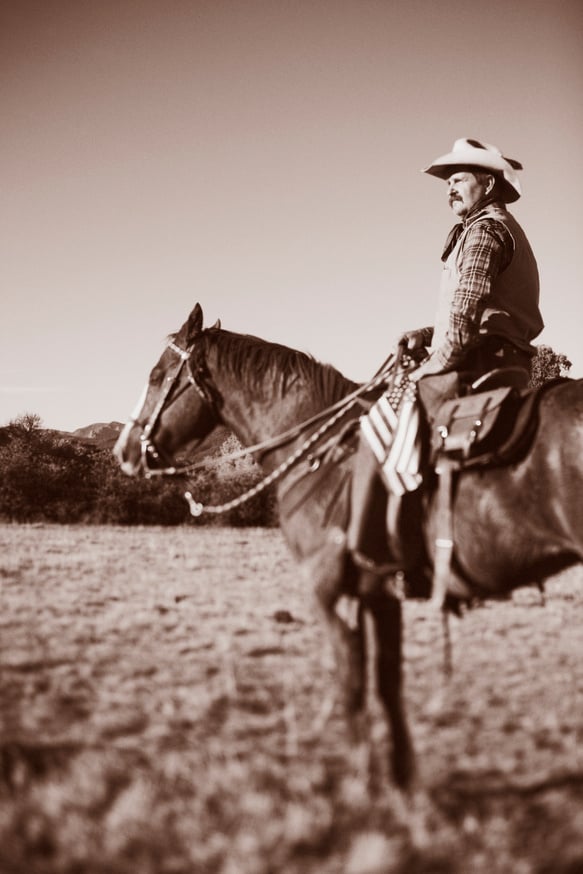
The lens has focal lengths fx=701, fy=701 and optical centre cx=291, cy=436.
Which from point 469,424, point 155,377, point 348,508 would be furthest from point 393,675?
point 155,377

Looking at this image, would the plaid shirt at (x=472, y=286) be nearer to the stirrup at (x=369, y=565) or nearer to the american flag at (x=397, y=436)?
the american flag at (x=397, y=436)

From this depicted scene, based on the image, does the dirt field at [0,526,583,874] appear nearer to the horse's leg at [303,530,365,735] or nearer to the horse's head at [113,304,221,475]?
the horse's leg at [303,530,365,735]

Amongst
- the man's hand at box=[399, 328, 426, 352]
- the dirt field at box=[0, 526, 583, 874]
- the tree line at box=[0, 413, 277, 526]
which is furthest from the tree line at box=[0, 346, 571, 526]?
the man's hand at box=[399, 328, 426, 352]

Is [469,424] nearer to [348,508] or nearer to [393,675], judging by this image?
[348,508]

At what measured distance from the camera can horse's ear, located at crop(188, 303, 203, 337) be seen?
21.1 ft

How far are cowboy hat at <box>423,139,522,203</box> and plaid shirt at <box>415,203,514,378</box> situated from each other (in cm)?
57

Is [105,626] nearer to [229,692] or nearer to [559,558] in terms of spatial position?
[229,692]

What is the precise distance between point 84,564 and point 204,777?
11.6m

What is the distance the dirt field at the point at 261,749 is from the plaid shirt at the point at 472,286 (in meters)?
2.13

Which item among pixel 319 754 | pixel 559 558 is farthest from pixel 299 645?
pixel 559 558

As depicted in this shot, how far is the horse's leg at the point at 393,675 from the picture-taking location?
443cm

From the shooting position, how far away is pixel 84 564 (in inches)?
607

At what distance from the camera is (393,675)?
4652mm

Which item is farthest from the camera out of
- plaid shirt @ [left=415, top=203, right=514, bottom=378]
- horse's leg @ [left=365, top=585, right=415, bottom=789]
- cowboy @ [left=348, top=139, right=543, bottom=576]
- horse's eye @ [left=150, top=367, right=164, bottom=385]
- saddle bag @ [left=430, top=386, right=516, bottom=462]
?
Result: horse's eye @ [left=150, top=367, right=164, bottom=385]
